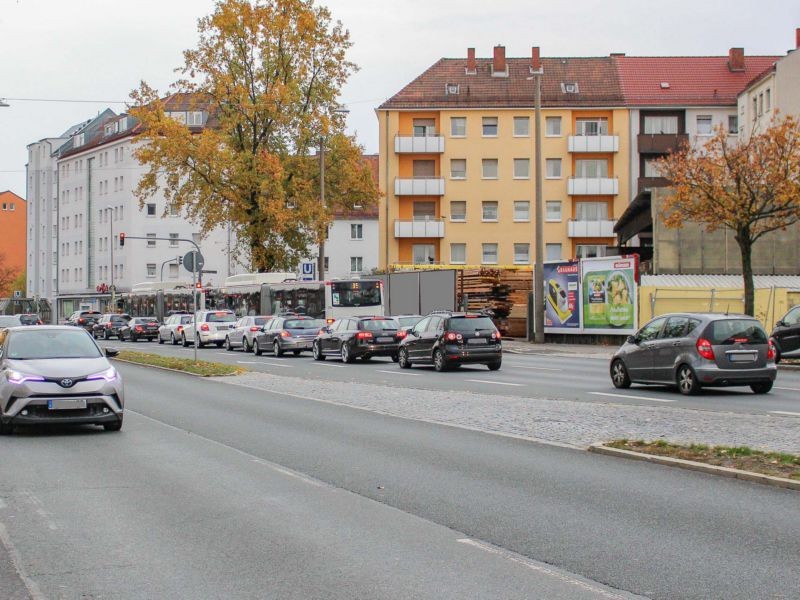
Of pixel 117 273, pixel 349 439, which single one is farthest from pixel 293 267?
pixel 117 273

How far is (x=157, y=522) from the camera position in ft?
27.2

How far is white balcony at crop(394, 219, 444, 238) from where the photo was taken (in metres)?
74.8

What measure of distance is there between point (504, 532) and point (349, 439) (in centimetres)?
611

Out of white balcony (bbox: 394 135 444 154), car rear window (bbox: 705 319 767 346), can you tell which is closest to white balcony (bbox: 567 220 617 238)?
white balcony (bbox: 394 135 444 154)

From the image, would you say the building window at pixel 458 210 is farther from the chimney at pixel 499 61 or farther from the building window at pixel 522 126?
the chimney at pixel 499 61

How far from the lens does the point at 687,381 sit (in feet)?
65.3

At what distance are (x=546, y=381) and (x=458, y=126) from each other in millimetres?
54566

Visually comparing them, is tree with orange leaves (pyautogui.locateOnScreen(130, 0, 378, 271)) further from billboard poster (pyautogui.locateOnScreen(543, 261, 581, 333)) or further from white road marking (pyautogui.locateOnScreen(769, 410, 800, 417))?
white road marking (pyautogui.locateOnScreen(769, 410, 800, 417))

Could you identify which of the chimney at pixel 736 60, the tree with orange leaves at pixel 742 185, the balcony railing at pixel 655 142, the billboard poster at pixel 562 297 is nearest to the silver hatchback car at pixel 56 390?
the tree with orange leaves at pixel 742 185

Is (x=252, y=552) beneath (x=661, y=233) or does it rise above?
beneath

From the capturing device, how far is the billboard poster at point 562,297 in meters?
42.1

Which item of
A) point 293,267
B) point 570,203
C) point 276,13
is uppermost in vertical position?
point 276,13

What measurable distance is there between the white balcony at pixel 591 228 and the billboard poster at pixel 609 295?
1322 inches

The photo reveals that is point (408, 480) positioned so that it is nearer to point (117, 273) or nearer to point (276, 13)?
point (276, 13)
